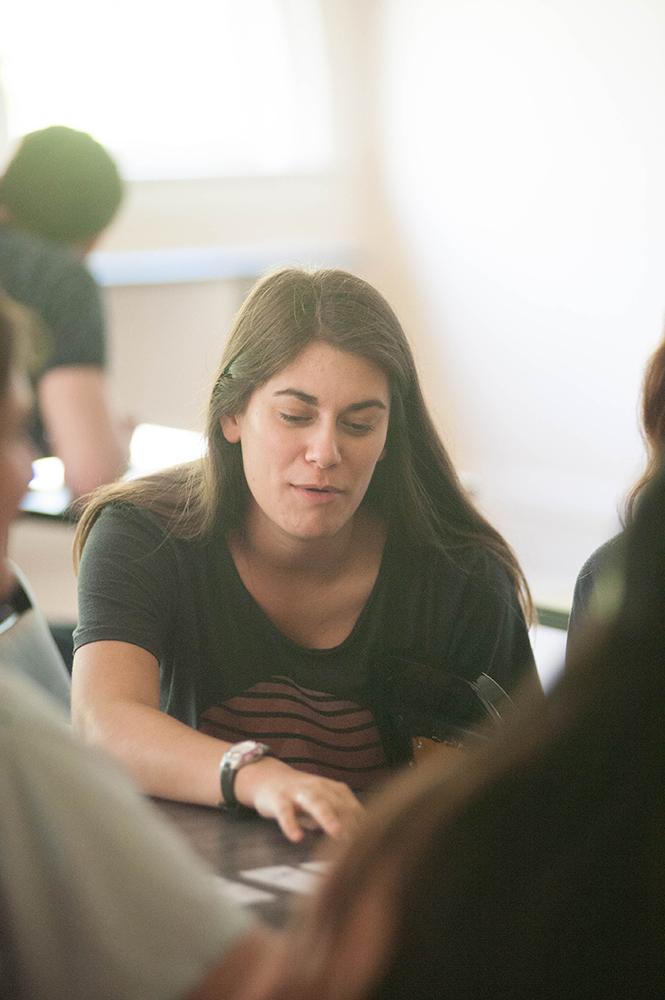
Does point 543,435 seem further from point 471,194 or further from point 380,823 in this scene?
point 380,823

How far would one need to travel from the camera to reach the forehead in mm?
1768

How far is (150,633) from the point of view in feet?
5.61

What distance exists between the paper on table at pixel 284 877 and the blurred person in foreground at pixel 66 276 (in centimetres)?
152

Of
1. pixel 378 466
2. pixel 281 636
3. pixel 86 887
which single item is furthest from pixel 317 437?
pixel 86 887

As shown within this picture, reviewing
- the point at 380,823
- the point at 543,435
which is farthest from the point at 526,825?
the point at 543,435

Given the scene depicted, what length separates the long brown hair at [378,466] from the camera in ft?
5.87

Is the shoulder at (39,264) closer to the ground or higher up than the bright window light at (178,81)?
closer to the ground

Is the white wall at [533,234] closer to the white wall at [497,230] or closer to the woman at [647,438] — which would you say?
the white wall at [497,230]

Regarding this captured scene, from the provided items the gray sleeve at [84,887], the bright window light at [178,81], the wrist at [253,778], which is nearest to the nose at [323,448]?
the wrist at [253,778]

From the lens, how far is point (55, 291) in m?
2.58

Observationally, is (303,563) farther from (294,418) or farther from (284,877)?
(284,877)

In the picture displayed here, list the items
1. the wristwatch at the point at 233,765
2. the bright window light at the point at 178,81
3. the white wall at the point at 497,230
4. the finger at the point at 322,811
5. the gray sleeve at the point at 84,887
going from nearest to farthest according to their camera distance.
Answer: the gray sleeve at the point at 84,887 < the finger at the point at 322,811 < the wristwatch at the point at 233,765 < the bright window light at the point at 178,81 < the white wall at the point at 497,230

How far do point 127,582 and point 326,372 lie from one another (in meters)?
0.36

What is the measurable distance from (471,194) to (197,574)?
15.7ft
